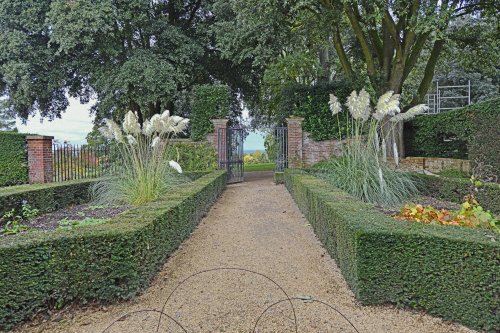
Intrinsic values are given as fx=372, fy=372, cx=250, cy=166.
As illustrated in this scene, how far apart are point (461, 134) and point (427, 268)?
8686 millimetres

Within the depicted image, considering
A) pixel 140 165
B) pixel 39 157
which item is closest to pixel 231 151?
pixel 39 157

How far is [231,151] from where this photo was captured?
12.0m

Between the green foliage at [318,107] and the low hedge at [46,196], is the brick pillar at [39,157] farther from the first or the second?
the green foliage at [318,107]

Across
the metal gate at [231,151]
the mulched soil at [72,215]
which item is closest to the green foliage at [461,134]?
the metal gate at [231,151]

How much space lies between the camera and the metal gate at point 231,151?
11.7m

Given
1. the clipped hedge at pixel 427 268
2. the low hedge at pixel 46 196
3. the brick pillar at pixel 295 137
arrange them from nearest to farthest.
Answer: the clipped hedge at pixel 427 268
the low hedge at pixel 46 196
the brick pillar at pixel 295 137

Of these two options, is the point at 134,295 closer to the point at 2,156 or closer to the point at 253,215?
the point at 253,215

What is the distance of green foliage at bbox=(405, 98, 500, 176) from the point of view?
8133 millimetres

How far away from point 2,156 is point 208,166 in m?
5.64

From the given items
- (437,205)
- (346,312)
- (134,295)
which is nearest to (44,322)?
(134,295)

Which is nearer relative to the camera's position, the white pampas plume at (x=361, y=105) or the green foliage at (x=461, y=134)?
the white pampas plume at (x=361, y=105)

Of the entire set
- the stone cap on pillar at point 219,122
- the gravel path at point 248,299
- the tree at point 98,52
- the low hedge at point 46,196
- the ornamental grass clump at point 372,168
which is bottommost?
the gravel path at point 248,299

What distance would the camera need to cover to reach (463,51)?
1251 cm

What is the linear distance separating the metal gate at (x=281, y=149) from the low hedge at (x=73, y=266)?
28.8 feet
